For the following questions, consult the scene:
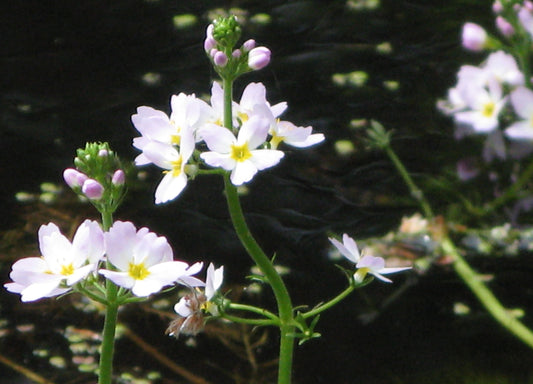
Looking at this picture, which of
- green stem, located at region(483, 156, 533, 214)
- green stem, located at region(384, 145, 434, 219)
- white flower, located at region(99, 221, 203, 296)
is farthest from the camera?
green stem, located at region(384, 145, 434, 219)

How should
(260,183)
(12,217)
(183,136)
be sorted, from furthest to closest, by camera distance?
(12,217), (260,183), (183,136)

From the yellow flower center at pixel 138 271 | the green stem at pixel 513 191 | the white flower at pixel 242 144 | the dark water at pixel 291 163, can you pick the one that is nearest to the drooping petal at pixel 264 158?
the white flower at pixel 242 144

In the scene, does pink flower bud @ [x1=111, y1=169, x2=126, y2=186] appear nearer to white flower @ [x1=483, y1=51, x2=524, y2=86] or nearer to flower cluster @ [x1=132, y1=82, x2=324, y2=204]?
flower cluster @ [x1=132, y1=82, x2=324, y2=204]

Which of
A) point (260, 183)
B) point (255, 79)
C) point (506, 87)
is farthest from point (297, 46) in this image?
point (506, 87)

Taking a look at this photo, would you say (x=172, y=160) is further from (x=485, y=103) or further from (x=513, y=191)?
(x=513, y=191)

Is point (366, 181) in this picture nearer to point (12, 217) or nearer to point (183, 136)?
point (12, 217)

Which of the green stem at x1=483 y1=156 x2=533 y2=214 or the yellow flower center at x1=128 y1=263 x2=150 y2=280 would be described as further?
the green stem at x1=483 y1=156 x2=533 y2=214

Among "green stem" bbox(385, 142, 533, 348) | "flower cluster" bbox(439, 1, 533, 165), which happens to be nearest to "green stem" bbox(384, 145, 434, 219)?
"green stem" bbox(385, 142, 533, 348)
